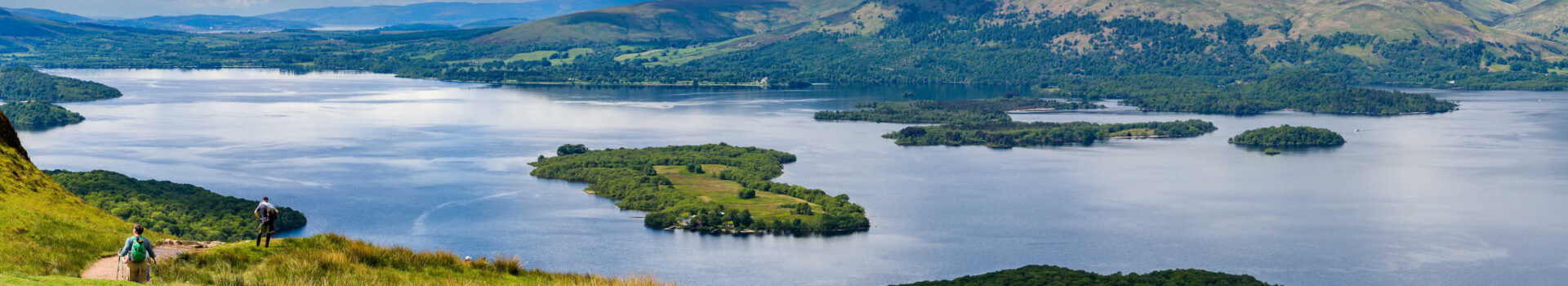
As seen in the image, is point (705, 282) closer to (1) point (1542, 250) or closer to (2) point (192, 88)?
(1) point (1542, 250)

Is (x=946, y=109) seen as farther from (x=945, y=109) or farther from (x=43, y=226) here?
(x=43, y=226)

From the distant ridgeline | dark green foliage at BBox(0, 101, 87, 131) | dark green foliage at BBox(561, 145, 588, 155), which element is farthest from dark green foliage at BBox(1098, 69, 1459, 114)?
dark green foliage at BBox(0, 101, 87, 131)

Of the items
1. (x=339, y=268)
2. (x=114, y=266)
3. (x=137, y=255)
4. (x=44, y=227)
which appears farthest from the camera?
(x=339, y=268)

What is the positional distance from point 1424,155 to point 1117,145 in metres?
23.3

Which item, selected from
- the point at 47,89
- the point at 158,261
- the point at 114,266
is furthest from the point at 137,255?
the point at 47,89

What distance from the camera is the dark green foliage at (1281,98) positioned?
168 metres

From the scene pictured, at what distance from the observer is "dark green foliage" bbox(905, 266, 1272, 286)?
181ft

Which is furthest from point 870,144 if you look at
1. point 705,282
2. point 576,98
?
point 576,98

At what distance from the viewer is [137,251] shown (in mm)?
20359

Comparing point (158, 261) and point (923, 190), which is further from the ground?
point (158, 261)

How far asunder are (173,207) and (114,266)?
171 ft

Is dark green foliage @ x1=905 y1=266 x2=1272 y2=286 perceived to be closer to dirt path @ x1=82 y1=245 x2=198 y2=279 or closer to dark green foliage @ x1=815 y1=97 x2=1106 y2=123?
dirt path @ x1=82 y1=245 x2=198 y2=279

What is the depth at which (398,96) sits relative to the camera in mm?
180750

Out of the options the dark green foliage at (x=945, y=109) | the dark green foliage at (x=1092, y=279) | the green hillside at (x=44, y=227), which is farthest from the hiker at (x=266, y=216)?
the dark green foliage at (x=945, y=109)
